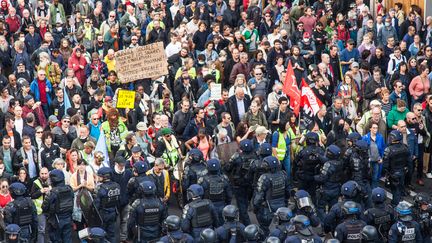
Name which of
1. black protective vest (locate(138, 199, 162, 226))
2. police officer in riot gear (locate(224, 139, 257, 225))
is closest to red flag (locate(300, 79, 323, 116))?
police officer in riot gear (locate(224, 139, 257, 225))

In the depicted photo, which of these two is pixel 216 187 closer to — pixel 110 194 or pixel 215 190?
pixel 215 190

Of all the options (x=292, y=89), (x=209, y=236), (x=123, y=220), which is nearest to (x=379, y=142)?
(x=292, y=89)

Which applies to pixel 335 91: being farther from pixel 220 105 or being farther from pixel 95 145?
pixel 95 145

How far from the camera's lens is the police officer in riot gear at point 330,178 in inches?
906

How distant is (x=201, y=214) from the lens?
20875 millimetres

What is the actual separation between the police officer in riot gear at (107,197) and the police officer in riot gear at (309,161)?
3.72 meters

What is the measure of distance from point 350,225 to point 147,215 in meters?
3.37

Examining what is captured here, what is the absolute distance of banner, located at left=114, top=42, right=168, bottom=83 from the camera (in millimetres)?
27625

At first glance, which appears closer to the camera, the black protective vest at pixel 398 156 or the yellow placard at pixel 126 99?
the black protective vest at pixel 398 156

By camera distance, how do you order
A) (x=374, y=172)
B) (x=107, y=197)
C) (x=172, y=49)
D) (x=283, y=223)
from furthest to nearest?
(x=172, y=49) → (x=374, y=172) → (x=107, y=197) → (x=283, y=223)

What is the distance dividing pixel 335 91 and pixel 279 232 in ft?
27.2

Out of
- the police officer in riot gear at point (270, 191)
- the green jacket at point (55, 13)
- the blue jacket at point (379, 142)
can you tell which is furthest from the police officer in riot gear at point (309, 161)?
the green jacket at point (55, 13)

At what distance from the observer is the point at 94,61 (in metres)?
28.8

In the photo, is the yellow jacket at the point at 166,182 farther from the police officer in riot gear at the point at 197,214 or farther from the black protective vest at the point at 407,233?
the black protective vest at the point at 407,233
